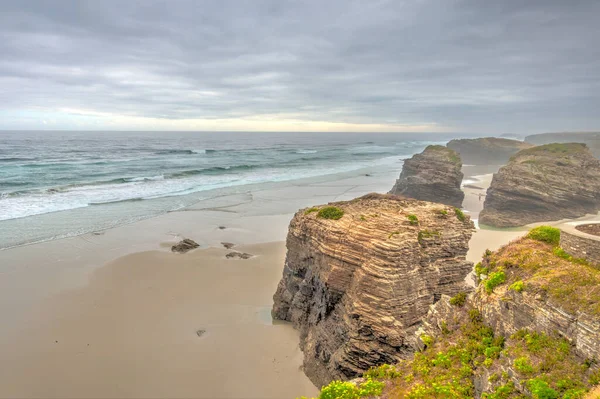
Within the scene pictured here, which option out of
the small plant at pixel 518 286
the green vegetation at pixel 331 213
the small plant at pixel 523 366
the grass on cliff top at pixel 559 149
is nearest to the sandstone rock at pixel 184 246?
the green vegetation at pixel 331 213

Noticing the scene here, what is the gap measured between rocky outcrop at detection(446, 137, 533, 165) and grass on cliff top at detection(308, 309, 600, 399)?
319 feet

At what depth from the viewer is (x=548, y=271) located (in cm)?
833

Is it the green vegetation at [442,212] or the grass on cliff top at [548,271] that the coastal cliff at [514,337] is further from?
the green vegetation at [442,212]

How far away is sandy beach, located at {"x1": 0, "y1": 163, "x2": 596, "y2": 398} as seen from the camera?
13.1m

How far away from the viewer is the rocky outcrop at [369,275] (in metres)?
11.5

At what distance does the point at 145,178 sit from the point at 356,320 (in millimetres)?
52117

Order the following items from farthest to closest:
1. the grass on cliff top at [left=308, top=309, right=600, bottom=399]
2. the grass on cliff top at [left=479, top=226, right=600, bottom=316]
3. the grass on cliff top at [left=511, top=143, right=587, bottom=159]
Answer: the grass on cliff top at [left=511, top=143, right=587, bottom=159]
the grass on cliff top at [left=479, top=226, right=600, bottom=316]
the grass on cliff top at [left=308, top=309, right=600, bottom=399]

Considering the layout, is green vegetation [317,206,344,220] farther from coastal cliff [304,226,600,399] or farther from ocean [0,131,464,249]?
ocean [0,131,464,249]

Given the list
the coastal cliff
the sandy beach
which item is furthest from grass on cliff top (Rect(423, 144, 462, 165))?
the coastal cliff

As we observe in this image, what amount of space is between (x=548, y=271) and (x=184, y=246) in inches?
916

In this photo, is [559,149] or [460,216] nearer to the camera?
[460,216]

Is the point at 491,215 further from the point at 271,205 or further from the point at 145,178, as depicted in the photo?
the point at 145,178

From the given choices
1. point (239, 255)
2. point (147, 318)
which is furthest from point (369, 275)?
point (239, 255)

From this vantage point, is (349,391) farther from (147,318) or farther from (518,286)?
(147,318)
